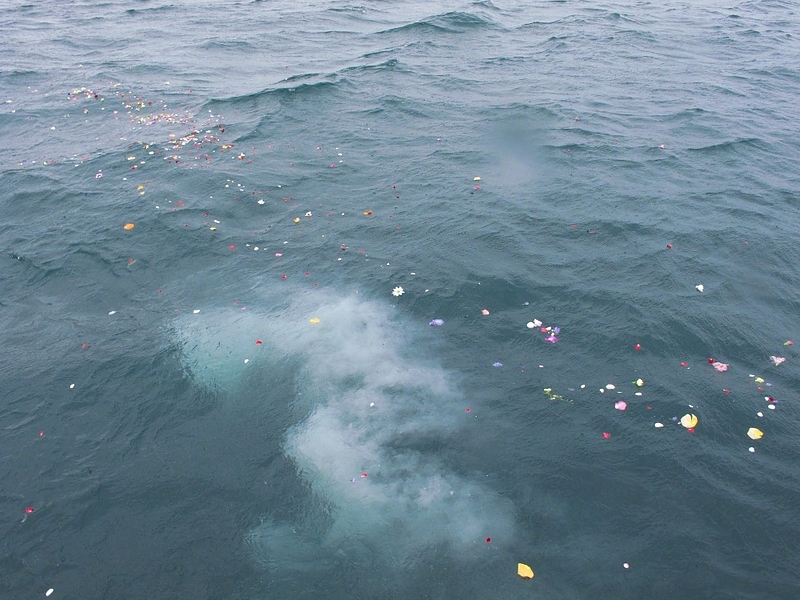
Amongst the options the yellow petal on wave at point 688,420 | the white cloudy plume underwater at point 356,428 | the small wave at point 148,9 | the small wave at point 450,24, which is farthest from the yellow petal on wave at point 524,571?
the small wave at point 148,9

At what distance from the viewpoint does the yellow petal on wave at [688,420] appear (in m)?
12.4

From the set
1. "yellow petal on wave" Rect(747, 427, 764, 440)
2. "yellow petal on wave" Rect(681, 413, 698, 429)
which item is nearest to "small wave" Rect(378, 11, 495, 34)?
"yellow petal on wave" Rect(681, 413, 698, 429)

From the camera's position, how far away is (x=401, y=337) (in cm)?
1480

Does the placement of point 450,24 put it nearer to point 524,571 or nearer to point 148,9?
point 148,9

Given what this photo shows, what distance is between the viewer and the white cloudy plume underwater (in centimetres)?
1068

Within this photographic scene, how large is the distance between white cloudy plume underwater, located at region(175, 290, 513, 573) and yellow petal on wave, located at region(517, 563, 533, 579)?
63 cm

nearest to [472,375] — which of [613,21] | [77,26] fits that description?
[613,21]

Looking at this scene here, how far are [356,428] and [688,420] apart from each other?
281 inches

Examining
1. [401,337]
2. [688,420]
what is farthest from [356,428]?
[688,420]

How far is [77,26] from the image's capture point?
38.4 metres

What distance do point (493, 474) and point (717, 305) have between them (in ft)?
27.0

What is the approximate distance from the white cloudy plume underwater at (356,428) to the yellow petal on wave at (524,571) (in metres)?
0.63

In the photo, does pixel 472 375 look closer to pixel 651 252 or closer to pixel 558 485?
pixel 558 485

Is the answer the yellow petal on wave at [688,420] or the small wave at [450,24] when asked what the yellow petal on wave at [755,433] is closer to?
the yellow petal on wave at [688,420]
